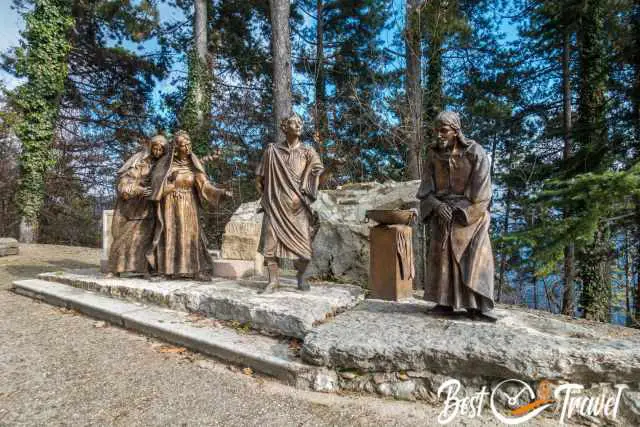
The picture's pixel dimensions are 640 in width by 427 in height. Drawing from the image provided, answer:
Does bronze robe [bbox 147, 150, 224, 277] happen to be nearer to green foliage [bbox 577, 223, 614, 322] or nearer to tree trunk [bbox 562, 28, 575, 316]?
tree trunk [bbox 562, 28, 575, 316]

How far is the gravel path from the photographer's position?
250 cm

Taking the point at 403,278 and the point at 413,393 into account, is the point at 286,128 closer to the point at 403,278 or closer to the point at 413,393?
the point at 403,278

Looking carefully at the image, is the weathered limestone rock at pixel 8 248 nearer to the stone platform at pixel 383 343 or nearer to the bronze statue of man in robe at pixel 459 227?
the stone platform at pixel 383 343

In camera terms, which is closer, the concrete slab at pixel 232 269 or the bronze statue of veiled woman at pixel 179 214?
the bronze statue of veiled woman at pixel 179 214

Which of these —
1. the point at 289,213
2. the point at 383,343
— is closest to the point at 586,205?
the point at 383,343

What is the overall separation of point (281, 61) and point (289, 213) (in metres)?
7.53

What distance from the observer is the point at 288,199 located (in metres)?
4.66

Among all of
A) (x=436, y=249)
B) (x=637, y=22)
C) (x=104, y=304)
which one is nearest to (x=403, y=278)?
(x=436, y=249)

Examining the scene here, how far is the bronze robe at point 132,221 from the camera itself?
571 cm

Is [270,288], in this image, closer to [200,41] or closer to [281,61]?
[281,61]

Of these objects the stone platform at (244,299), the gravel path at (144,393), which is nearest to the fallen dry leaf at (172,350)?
the gravel path at (144,393)

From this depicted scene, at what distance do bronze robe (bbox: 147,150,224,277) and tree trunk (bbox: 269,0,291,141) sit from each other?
5.25 metres

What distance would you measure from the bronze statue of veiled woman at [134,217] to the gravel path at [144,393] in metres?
1.67

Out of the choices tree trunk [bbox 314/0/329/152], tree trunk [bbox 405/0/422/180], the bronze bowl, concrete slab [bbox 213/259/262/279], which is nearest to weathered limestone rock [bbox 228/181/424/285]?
concrete slab [bbox 213/259/262/279]
